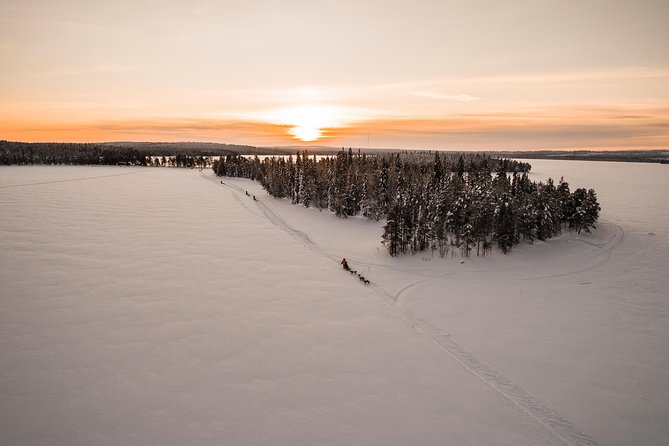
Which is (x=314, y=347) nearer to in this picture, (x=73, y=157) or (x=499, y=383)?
(x=499, y=383)

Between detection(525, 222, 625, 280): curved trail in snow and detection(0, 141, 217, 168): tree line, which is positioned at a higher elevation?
detection(0, 141, 217, 168): tree line

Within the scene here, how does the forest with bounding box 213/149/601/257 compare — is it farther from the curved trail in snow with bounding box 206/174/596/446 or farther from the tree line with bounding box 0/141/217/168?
the tree line with bounding box 0/141/217/168

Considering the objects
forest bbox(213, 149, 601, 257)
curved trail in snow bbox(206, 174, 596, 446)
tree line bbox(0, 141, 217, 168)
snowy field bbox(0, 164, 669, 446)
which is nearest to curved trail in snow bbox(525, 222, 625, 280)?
snowy field bbox(0, 164, 669, 446)

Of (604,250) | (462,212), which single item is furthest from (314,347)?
(604,250)

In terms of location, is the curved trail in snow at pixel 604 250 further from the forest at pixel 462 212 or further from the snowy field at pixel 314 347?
the forest at pixel 462 212

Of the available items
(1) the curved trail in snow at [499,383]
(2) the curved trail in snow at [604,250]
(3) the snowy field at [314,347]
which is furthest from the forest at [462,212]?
(1) the curved trail in snow at [499,383]

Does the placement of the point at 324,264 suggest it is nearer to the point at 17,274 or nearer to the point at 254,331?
the point at 254,331

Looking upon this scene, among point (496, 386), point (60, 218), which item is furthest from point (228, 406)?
point (60, 218)

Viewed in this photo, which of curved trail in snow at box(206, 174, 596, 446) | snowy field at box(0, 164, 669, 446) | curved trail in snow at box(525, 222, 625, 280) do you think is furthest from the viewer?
curved trail in snow at box(525, 222, 625, 280)
